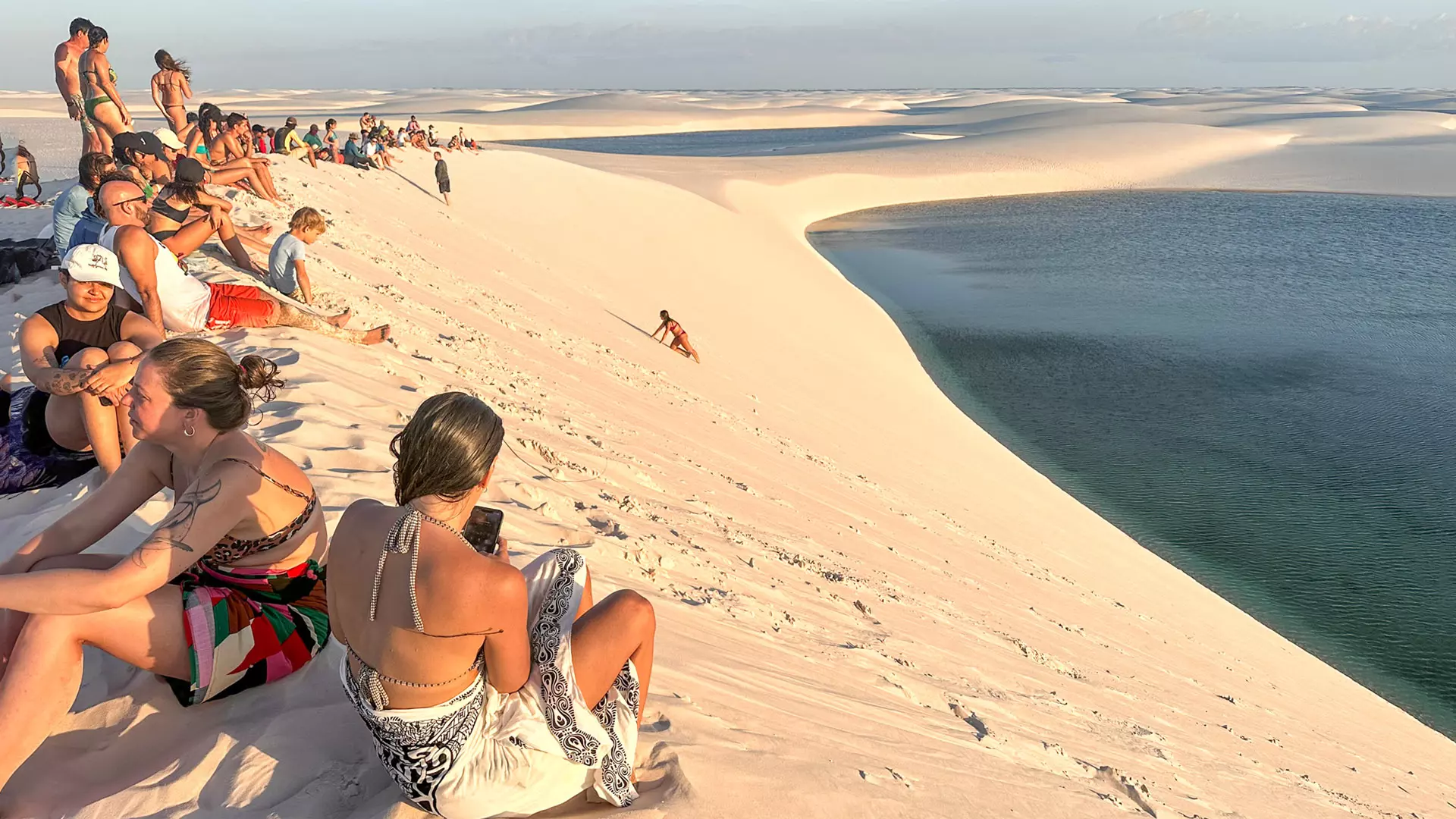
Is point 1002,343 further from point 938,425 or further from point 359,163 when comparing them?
point 359,163

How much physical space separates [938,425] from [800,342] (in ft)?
10.5

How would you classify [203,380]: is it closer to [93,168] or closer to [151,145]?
[93,168]

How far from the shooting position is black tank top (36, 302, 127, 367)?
3791 millimetres

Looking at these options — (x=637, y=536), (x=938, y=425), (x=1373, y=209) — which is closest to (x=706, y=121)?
(x=1373, y=209)

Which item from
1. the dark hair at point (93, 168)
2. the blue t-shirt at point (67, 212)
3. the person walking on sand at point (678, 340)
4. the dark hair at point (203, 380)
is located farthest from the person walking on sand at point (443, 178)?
the dark hair at point (203, 380)

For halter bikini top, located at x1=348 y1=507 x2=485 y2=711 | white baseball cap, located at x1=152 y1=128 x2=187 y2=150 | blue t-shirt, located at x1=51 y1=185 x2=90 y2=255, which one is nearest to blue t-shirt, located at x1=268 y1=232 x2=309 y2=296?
blue t-shirt, located at x1=51 y1=185 x2=90 y2=255

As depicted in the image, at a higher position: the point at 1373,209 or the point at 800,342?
the point at 1373,209

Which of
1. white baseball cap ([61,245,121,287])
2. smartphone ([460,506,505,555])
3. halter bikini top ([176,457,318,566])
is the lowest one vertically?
halter bikini top ([176,457,318,566])

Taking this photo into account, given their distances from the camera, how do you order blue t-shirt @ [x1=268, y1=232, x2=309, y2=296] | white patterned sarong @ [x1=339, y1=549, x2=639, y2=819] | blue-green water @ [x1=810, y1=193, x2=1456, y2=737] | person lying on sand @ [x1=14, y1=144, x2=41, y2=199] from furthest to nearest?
person lying on sand @ [x1=14, y1=144, x2=41, y2=199], blue-green water @ [x1=810, y1=193, x2=1456, y2=737], blue t-shirt @ [x1=268, y1=232, x2=309, y2=296], white patterned sarong @ [x1=339, y1=549, x2=639, y2=819]

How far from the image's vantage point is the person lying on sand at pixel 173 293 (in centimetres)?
468

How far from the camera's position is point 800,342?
13180mm

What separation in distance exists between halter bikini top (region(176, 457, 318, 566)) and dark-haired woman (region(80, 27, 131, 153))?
7.80m

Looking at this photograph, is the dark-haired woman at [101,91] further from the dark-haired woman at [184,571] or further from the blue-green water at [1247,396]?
the blue-green water at [1247,396]

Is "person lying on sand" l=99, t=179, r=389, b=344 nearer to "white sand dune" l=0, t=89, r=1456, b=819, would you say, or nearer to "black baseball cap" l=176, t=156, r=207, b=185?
"white sand dune" l=0, t=89, r=1456, b=819
